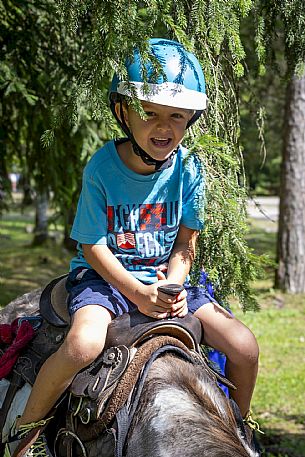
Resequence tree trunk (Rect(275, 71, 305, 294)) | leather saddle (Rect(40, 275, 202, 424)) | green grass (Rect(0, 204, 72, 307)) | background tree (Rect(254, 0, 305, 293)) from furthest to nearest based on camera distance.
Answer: green grass (Rect(0, 204, 72, 307)) → tree trunk (Rect(275, 71, 305, 294)) → background tree (Rect(254, 0, 305, 293)) → leather saddle (Rect(40, 275, 202, 424))

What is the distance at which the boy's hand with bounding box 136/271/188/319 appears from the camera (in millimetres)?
2912

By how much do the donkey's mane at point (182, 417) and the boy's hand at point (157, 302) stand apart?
171 millimetres

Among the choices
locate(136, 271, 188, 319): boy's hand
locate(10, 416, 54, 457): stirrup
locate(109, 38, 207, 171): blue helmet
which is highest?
locate(109, 38, 207, 171): blue helmet

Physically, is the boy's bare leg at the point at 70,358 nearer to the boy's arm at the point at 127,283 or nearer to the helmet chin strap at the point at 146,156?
the boy's arm at the point at 127,283

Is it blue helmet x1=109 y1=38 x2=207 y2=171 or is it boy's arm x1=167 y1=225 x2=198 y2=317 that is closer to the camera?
blue helmet x1=109 y1=38 x2=207 y2=171

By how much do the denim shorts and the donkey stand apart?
5.7 inches

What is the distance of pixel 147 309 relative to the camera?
294cm

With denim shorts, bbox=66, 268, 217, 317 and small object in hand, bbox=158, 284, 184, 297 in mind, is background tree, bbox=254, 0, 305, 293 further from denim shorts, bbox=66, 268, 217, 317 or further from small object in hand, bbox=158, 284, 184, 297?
small object in hand, bbox=158, 284, 184, 297

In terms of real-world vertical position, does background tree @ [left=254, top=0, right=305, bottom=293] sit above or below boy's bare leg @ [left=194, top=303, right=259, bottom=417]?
below

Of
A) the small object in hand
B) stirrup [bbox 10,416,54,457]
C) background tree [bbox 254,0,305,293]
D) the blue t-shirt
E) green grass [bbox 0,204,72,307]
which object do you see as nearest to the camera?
the small object in hand

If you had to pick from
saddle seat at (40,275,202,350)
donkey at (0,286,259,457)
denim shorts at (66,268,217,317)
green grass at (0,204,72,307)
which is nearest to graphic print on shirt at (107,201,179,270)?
denim shorts at (66,268,217,317)

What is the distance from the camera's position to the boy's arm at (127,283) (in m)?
2.92

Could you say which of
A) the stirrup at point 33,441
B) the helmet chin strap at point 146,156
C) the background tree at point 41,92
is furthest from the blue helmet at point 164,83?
the background tree at point 41,92

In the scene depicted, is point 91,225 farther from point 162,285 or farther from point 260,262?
point 260,262
